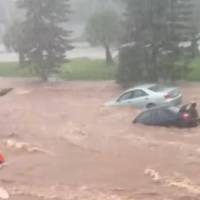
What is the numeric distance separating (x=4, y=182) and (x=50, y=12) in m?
24.6

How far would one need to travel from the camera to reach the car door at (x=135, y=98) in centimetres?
2911

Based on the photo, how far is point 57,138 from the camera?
25172mm

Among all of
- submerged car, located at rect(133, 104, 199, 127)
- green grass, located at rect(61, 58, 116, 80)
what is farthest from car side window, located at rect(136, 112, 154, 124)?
green grass, located at rect(61, 58, 116, 80)

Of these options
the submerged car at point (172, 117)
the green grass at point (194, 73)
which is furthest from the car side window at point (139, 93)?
the green grass at point (194, 73)

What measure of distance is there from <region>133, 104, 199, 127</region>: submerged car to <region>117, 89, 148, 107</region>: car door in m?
3.81

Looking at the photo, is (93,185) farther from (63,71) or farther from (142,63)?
(63,71)

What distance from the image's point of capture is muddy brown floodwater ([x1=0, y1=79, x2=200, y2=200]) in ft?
59.7

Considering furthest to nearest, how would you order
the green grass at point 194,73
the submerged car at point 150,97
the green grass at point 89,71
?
the green grass at point 89,71
the green grass at point 194,73
the submerged car at point 150,97

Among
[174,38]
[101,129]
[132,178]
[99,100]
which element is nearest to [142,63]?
[174,38]

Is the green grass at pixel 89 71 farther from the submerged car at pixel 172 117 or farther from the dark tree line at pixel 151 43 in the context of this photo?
the submerged car at pixel 172 117

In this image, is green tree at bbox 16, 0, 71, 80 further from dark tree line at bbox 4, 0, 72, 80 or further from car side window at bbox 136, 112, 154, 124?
car side window at bbox 136, 112, 154, 124

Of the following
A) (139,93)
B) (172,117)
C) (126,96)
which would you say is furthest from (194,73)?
(172,117)

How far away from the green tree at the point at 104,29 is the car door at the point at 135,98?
19.4m

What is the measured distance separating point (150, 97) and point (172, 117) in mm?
4488
